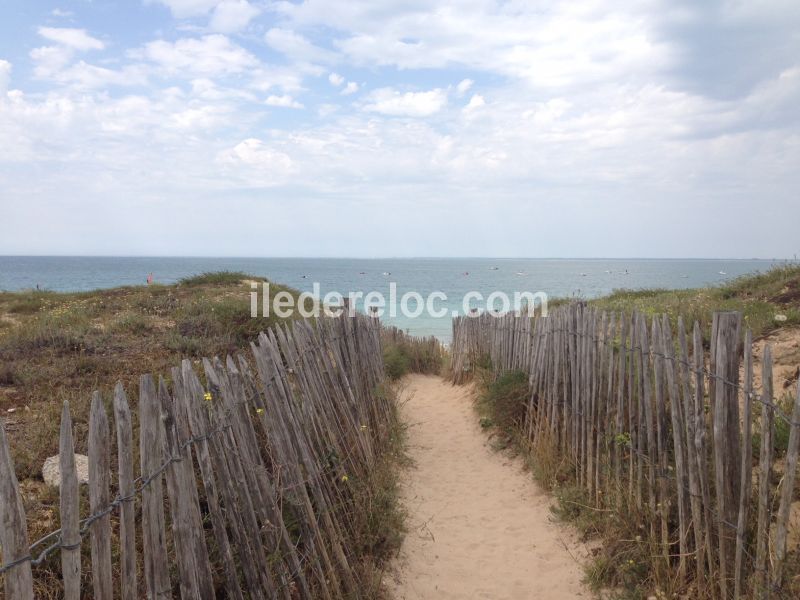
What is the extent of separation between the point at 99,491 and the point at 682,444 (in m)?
3.36

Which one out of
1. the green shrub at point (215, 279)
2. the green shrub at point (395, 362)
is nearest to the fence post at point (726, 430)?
the green shrub at point (395, 362)

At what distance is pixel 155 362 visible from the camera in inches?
262

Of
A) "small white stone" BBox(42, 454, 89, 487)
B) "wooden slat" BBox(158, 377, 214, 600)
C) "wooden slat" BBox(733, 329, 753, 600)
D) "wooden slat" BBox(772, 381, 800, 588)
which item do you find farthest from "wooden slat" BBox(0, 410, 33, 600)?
"wooden slat" BBox(733, 329, 753, 600)

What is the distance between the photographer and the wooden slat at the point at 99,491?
5.57 ft

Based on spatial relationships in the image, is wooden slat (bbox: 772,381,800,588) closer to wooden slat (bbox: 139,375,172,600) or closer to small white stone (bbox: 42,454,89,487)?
wooden slat (bbox: 139,375,172,600)

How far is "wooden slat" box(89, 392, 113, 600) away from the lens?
66.8 inches

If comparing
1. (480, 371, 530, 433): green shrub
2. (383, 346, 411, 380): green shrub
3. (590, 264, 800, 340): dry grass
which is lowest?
(383, 346, 411, 380): green shrub

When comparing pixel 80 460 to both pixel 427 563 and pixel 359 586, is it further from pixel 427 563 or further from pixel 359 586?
pixel 427 563

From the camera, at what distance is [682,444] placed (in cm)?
362

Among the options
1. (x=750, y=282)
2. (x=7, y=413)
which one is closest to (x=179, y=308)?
(x=7, y=413)

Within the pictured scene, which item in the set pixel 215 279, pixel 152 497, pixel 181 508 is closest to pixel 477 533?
pixel 181 508

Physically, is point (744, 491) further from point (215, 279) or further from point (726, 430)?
point (215, 279)

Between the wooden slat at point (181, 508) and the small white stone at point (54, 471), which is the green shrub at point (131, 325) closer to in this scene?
the small white stone at point (54, 471)

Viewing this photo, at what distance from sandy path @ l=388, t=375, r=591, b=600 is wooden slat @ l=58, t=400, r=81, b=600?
2867 mm
